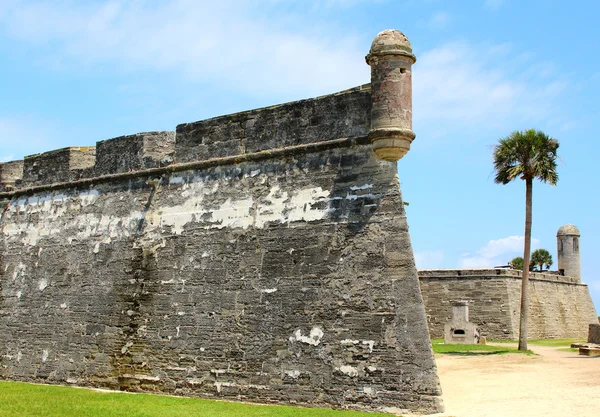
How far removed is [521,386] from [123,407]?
649cm

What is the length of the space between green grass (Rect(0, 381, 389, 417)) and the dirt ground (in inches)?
71.4

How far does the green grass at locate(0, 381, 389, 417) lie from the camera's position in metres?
8.59

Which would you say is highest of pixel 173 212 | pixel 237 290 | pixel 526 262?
pixel 526 262

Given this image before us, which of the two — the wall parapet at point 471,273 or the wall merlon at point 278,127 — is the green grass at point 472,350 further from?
the wall merlon at point 278,127

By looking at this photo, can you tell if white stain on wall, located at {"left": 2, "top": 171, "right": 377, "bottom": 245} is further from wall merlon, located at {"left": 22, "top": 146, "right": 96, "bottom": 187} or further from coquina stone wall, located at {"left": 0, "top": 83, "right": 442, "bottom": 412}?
wall merlon, located at {"left": 22, "top": 146, "right": 96, "bottom": 187}

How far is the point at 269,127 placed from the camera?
10680mm

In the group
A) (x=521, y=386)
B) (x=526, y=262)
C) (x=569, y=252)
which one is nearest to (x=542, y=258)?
(x=569, y=252)

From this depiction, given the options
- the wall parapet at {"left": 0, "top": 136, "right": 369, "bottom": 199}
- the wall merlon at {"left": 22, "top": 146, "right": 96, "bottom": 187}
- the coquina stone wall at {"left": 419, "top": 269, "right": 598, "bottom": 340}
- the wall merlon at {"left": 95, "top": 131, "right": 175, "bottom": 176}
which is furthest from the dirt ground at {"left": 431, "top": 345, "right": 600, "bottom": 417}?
the coquina stone wall at {"left": 419, "top": 269, "right": 598, "bottom": 340}

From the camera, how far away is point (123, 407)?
9312 mm

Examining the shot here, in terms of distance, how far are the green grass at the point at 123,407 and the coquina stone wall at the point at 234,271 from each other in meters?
0.46

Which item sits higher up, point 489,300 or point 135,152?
point 135,152

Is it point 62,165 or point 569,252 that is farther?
point 569,252

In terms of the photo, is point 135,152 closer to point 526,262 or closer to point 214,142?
point 214,142

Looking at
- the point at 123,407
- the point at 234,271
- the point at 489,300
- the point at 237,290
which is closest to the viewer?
the point at 123,407
